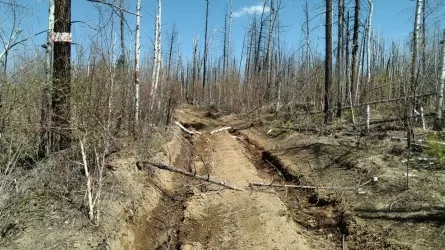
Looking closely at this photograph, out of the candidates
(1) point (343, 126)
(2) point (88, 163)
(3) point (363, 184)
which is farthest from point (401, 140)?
(2) point (88, 163)

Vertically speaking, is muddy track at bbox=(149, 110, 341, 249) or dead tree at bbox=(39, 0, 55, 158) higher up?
dead tree at bbox=(39, 0, 55, 158)

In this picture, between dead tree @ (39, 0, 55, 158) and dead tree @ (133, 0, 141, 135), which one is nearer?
dead tree @ (39, 0, 55, 158)

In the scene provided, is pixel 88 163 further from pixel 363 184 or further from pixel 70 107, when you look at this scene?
pixel 363 184

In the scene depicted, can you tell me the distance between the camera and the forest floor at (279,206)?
244 inches

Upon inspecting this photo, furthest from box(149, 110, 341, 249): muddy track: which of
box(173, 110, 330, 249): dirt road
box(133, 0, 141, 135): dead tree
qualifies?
box(133, 0, 141, 135): dead tree

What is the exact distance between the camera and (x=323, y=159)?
36.4ft

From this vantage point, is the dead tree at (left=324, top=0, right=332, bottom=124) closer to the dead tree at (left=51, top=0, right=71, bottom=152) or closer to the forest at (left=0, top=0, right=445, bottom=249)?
the forest at (left=0, top=0, right=445, bottom=249)

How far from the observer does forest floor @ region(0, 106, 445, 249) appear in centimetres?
620

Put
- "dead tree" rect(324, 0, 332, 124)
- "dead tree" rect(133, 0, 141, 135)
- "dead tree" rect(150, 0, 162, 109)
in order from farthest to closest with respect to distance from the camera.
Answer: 1. "dead tree" rect(324, 0, 332, 124)
2. "dead tree" rect(150, 0, 162, 109)
3. "dead tree" rect(133, 0, 141, 135)

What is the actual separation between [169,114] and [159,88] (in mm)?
1166

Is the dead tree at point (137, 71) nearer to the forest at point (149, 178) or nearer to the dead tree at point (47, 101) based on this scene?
the forest at point (149, 178)

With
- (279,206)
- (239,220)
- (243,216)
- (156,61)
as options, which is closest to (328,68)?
(156,61)

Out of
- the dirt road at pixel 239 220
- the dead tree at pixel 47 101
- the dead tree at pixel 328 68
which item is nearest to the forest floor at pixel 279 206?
the dirt road at pixel 239 220

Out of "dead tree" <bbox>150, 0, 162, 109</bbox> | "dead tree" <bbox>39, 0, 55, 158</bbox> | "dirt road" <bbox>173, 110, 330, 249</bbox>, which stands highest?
"dead tree" <bbox>150, 0, 162, 109</bbox>
